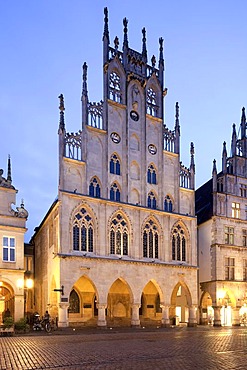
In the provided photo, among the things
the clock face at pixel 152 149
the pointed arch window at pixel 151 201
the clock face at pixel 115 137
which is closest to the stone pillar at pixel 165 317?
the pointed arch window at pixel 151 201

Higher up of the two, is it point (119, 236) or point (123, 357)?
point (119, 236)

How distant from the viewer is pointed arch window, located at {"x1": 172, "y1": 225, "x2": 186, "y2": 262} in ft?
152

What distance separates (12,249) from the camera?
38.1m

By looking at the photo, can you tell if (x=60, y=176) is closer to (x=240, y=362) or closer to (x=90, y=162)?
(x=90, y=162)

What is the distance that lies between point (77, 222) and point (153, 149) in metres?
11.4

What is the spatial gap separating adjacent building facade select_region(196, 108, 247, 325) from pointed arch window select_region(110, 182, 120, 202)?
39.5 feet

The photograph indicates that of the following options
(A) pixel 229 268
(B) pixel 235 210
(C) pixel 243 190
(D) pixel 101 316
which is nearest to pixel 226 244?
(A) pixel 229 268

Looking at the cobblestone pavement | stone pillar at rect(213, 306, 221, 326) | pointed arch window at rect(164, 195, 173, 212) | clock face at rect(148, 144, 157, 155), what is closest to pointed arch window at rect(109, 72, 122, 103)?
clock face at rect(148, 144, 157, 155)

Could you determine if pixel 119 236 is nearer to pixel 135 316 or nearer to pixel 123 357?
pixel 135 316

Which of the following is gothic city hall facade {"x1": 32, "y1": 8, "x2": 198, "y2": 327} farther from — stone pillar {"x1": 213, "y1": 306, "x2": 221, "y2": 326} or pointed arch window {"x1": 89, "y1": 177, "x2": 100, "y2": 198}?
stone pillar {"x1": 213, "y1": 306, "x2": 221, "y2": 326}

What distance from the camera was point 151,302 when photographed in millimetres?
48688

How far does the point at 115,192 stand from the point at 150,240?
18.3ft

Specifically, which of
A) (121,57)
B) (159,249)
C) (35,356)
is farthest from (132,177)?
(35,356)

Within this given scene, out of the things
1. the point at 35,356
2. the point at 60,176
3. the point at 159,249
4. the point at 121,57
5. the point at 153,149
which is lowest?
the point at 35,356
